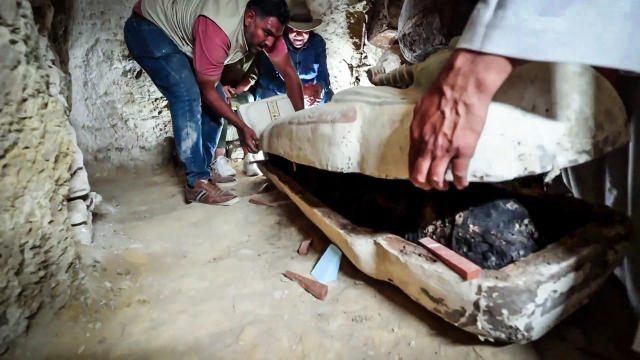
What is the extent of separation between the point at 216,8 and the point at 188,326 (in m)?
1.64

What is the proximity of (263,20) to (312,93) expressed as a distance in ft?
5.17

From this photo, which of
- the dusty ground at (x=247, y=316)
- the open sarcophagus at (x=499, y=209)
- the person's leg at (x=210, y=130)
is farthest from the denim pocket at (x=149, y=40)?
the open sarcophagus at (x=499, y=209)

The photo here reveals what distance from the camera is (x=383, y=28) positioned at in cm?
346

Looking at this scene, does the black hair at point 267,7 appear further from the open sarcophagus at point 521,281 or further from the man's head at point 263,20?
the open sarcophagus at point 521,281

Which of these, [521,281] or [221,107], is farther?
[221,107]

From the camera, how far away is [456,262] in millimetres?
763

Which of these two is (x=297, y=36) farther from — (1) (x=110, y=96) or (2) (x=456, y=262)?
(2) (x=456, y=262)

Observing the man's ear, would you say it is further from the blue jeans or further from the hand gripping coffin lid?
the hand gripping coffin lid

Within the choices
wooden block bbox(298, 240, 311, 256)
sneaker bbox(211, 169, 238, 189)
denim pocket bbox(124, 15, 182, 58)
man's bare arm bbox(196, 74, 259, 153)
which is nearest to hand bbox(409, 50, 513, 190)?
wooden block bbox(298, 240, 311, 256)

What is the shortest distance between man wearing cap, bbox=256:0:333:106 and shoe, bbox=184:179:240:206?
1.63m

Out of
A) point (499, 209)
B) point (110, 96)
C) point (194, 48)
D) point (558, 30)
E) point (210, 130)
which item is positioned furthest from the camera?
point (110, 96)

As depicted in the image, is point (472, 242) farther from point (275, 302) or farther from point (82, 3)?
point (82, 3)

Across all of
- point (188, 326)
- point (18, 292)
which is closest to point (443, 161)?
point (188, 326)

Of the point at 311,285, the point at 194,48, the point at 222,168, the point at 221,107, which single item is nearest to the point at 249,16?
the point at 194,48
